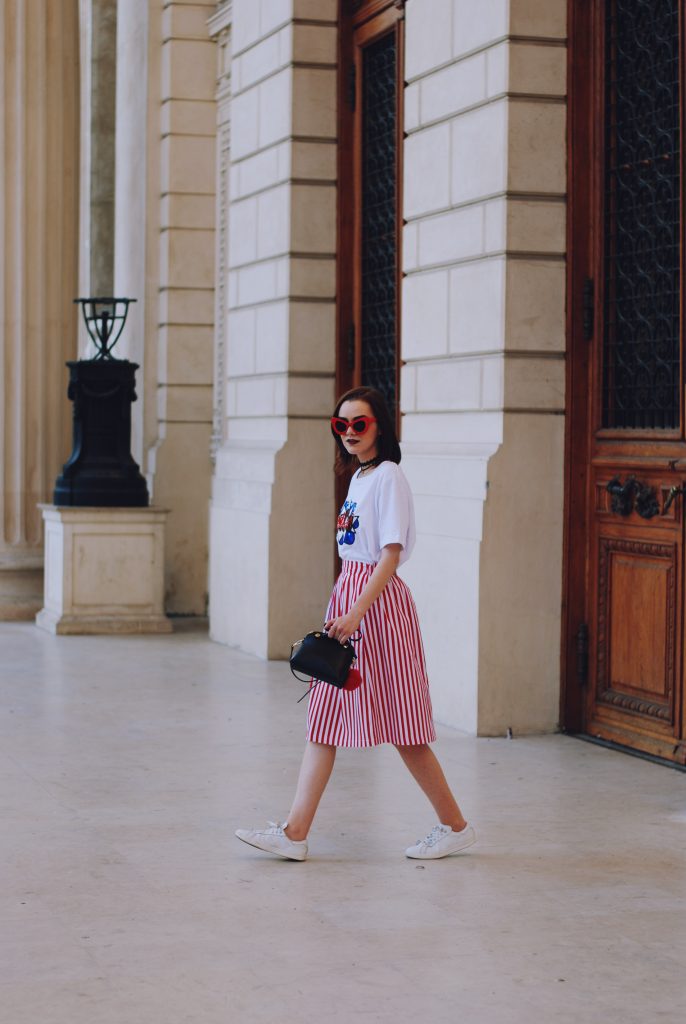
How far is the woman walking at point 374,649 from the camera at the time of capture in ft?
20.5

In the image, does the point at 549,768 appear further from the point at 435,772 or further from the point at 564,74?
the point at 564,74

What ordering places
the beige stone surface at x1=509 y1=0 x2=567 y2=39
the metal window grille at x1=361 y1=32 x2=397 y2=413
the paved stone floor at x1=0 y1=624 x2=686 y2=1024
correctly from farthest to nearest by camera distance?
the metal window grille at x1=361 y1=32 x2=397 y2=413 → the beige stone surface at x1=509 y1=0 x2=567 y2=39 → the paved stone floor at x1=0 y1=624 x2=686 y2=1024

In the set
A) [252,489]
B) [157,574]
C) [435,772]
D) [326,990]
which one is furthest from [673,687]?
[157,574]

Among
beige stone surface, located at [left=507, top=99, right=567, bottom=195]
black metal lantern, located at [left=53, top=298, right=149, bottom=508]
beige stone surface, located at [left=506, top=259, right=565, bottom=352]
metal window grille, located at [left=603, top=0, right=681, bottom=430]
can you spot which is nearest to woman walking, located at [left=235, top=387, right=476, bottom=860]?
metal window grille, located at [left=603, top=0, right=681, bottom=430]

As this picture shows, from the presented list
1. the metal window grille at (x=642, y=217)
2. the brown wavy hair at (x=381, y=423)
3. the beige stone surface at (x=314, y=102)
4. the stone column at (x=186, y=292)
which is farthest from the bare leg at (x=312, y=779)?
the stone column at (x=186, y=292)

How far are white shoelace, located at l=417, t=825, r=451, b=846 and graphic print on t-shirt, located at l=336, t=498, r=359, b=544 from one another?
114 cm

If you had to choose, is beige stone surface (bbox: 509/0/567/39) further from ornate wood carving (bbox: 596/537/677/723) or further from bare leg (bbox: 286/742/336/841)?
bare leg (bbox: 286/742/336/841)

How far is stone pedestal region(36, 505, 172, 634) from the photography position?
13.9 metres

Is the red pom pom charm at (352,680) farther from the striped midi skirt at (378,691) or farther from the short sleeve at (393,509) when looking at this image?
the short sleeve at (393,509)

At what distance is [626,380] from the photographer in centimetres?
893

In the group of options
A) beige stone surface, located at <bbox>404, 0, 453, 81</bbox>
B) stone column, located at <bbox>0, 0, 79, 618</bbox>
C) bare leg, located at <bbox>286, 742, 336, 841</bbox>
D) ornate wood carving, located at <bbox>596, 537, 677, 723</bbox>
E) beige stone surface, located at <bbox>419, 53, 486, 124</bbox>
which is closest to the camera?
bare leg, located at <bbox>286, 742, 336, 841</bbox>

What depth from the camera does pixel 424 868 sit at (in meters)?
6.30

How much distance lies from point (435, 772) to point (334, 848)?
0.56 meters

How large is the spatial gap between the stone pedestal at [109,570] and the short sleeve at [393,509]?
25.7ft
